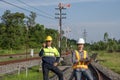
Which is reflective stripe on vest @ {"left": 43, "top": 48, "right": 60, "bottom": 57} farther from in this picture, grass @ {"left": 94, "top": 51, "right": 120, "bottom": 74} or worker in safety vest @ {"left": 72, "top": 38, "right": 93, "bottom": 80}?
grass @ {"left": 94, "top": 51, "right": 120, "bottom": 74}

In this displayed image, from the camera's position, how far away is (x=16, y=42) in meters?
93.9

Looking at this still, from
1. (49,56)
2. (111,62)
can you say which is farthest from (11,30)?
(49,56)

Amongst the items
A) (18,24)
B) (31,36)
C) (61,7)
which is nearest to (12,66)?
(61,7)

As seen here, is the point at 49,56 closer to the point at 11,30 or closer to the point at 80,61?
the point at 80,61

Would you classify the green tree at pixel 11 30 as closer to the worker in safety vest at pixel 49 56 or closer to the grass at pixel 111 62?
the grass at pixel 111 62

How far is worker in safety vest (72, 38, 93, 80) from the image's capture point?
11.8 m

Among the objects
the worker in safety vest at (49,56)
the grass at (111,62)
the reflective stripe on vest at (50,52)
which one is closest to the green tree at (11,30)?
the grass at (111,62)

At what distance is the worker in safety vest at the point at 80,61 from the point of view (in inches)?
463

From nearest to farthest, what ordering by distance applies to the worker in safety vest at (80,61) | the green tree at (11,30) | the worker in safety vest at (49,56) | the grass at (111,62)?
the worker in safety vest at (80,61) < the worker in safety vest at (49,56) < the grass at (111,62) < the green tree at (11,30)

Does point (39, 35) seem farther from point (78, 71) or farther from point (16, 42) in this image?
point (78, 71)

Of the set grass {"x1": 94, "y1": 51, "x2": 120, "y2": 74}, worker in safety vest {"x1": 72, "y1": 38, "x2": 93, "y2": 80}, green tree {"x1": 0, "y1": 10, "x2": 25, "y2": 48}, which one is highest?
green tree {"x1": 0, "y1": 10, "x2": 25, "y2": 48}

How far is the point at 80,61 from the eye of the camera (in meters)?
12.0

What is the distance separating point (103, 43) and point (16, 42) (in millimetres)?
60830

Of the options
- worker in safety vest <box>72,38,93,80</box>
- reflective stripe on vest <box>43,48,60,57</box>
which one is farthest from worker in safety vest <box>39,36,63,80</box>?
worker in safety vest <box>72,38,93,80</box>
